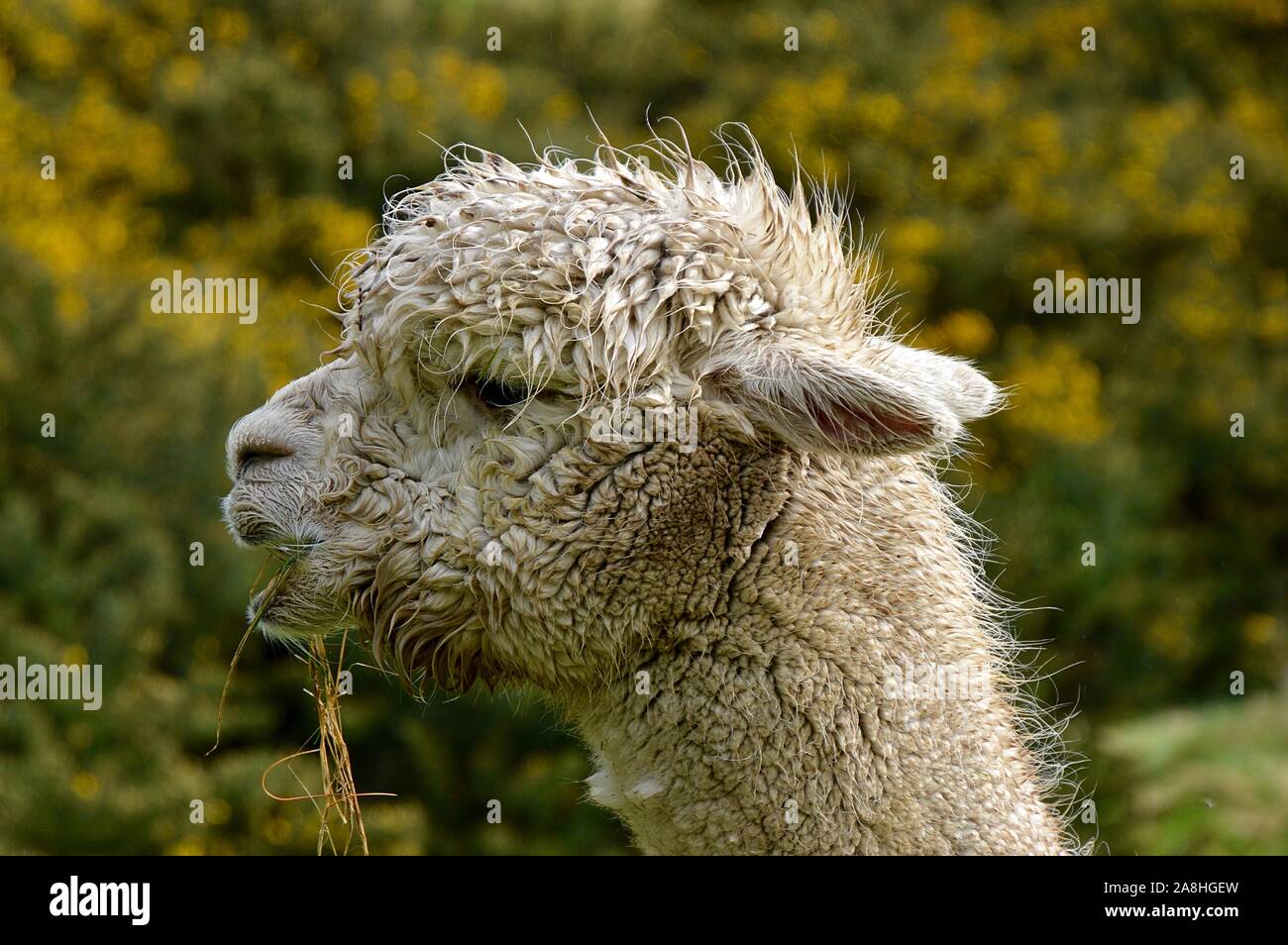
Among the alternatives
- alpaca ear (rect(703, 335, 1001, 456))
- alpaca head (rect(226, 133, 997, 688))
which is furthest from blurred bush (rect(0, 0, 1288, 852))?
alpaca ear (rect(703, 335, 1001, 456))

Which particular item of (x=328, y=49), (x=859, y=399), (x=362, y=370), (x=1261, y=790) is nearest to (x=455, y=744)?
(x=1261, y=790)

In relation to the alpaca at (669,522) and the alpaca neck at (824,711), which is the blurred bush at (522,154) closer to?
the alpaca at (669,522)

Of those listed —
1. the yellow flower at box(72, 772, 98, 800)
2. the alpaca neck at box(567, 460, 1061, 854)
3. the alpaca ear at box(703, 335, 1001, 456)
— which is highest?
the alpaca ear at box(703, 335, 1001, 456)

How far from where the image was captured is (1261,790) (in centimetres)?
734

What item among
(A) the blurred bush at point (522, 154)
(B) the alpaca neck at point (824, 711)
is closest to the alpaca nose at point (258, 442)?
(B) the alpaca neck at point (824, 711)

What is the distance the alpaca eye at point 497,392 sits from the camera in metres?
2.88

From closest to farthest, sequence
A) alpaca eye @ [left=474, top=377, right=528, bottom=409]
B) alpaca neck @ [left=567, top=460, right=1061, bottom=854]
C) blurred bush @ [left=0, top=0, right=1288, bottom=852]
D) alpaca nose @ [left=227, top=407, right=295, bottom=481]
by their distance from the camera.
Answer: alpaca neck @ [left=567, top=460, right=1061, bottom=854] < alpaca eye @ [left=474, top=377, right=528, bottom=409] < alpaca nose @ [left=227, top=407, right=295, bottom=481] < blurred bush @ [left=0, top=0, right=1288, bottom=852]

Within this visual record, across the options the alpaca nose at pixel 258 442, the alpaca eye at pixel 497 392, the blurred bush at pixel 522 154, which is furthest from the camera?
the blurred bush at pixel 522 154

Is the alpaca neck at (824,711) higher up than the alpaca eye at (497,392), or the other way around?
the alpaca eye at (497,392)

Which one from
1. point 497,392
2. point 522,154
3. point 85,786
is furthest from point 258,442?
point 522,154

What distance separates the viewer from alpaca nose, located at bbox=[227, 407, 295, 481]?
3.02 meters

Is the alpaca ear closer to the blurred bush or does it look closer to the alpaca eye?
the alpaca eye

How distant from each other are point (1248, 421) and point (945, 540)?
8.56 meters

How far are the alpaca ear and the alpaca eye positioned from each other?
37 centimetres
